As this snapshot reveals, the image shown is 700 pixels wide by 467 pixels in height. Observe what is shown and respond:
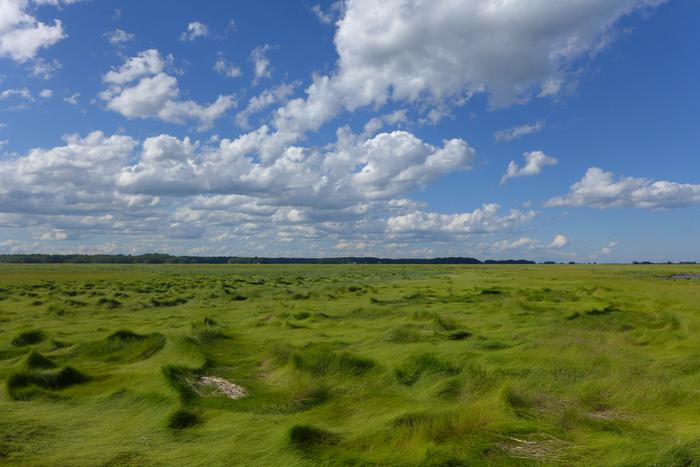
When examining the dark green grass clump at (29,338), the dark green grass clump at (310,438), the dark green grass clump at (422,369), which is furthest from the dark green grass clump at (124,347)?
the dark green grass clump at (310,438)

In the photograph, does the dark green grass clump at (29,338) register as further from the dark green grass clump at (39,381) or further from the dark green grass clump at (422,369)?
the dark green grass clump at (422,369)

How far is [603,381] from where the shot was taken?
293 inches

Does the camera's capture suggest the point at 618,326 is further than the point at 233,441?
Yes

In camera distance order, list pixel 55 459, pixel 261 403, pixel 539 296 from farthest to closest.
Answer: pixel 539 296, pixel 261 403, pixel 55 459

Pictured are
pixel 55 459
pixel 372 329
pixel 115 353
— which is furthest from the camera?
pixel 372 329

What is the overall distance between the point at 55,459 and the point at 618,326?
48.9 feet

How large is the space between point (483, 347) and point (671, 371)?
3.53 metres

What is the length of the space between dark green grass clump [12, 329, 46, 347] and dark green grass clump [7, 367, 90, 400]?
466cm

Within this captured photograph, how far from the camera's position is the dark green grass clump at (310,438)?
5.02 meters

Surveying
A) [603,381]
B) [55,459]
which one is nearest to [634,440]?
[603,381]

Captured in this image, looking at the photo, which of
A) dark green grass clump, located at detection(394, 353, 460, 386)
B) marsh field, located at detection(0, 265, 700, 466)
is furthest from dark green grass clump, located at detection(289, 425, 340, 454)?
dark green grass clump, located at detection(394, 353, 460, 386)

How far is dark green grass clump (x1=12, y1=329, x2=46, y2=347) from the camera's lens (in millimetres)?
11500

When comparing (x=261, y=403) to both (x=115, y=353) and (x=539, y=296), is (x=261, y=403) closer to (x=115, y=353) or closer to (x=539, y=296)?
(x=115, y=353)

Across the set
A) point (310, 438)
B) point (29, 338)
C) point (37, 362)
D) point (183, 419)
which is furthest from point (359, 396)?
point (29, 338)
